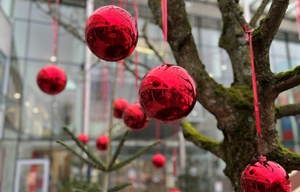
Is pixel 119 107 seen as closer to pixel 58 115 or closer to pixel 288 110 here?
pixel 288 110

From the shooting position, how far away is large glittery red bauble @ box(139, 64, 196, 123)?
1413 millimetres

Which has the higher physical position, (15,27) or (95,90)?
(15,27)

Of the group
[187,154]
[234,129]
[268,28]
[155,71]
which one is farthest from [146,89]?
[187,154]

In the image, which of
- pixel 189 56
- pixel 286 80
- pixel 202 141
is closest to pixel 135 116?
pixel 202 141

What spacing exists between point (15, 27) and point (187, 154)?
8.78m

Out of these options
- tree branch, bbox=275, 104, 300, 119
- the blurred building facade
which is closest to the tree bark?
tree branch, bbox=275, 104, 300, 119

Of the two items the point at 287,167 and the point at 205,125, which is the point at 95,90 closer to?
the point at 205,125

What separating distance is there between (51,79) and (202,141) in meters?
1.46

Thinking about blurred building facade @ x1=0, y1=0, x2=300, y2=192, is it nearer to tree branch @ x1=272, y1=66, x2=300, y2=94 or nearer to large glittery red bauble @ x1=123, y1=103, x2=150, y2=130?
large glittery red bauble @ x1=123, y1=103, x2=150, y2=130

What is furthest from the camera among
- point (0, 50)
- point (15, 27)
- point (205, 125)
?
point (205, 125)

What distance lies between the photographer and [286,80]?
1831 millimetres

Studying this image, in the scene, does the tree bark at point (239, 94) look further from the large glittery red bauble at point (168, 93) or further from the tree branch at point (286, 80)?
the large glittery red bauble at point (168, 93)

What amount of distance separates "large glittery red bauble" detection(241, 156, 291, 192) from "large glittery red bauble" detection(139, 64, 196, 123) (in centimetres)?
40

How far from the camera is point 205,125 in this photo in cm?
1434
